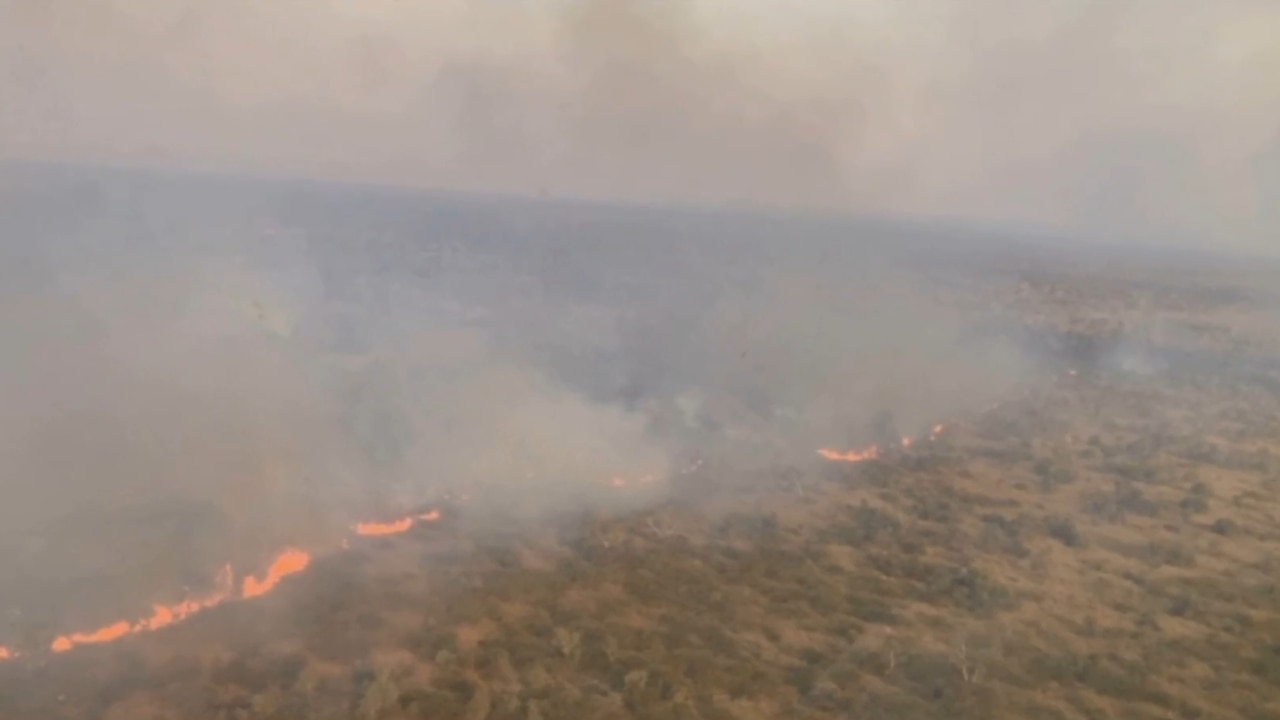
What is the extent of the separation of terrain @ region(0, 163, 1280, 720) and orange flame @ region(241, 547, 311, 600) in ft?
1.17

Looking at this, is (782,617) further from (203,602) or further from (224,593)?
(203,602)

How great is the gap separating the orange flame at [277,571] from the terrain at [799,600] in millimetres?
356

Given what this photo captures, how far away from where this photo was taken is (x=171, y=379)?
77.0ft

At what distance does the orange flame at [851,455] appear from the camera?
2555cm

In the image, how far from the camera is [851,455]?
85.1 feet

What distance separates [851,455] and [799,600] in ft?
31.8

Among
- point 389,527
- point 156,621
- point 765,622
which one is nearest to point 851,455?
point 765,622

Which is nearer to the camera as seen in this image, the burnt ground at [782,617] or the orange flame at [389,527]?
the burnt ground at [782,617]

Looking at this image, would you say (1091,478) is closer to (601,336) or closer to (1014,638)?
(1014,638)

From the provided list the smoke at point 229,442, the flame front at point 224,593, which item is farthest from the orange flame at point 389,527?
the smoke at point 229,442

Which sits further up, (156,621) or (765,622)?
(765,622)

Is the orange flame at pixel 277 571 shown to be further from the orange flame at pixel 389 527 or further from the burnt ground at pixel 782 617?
the orange flame at pixel 389 527

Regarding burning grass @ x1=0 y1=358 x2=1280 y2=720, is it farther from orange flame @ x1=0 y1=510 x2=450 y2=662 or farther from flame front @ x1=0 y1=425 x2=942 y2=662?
orange flame @ x1=0 y1=510 x2=450 y2=662

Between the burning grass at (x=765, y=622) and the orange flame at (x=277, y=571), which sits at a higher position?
the burning grass at (x=765, y=622)
